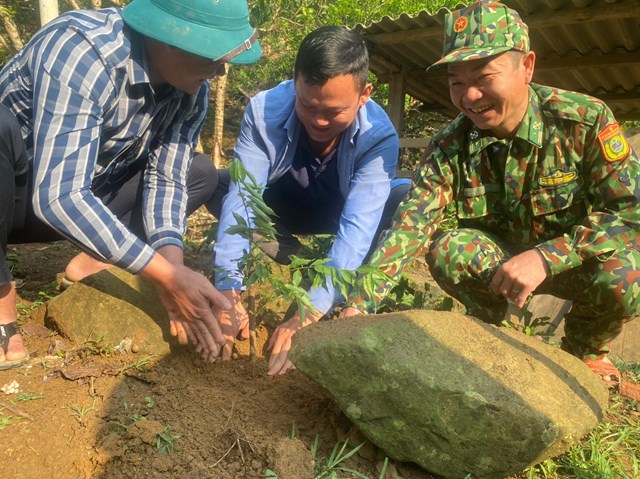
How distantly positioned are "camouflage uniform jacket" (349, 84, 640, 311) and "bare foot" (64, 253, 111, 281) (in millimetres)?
1420

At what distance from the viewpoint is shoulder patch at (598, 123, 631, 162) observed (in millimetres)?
A: 2193

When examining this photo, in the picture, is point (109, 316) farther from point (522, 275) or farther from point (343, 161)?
point (522, 275)

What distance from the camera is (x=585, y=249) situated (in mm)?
2186

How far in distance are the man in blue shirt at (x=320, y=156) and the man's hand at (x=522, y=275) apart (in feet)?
2.04

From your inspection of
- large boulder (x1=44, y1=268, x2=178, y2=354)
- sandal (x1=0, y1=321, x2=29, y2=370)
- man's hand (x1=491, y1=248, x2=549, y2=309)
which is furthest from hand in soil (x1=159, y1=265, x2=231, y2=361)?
man's hand (x1=491, y1=248, x2=549, y2=309)

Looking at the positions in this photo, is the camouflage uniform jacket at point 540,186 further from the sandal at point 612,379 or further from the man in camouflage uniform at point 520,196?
the sandal at point 612,379

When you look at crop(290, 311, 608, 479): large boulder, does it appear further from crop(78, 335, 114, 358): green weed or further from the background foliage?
the background foliage

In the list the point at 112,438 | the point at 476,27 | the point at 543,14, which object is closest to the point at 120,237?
the point at 112,438

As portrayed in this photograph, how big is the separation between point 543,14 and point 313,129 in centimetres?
323

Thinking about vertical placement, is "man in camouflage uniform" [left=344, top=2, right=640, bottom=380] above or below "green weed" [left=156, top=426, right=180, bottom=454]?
above

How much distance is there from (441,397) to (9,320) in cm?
165

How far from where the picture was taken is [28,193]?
2387 millimetres

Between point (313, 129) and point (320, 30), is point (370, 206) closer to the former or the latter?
point (313, 129)

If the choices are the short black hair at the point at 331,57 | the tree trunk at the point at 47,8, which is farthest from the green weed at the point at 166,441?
the tree trunk at the point at 47,8
